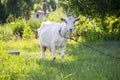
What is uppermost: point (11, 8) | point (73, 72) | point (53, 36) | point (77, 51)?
point (53, 36)

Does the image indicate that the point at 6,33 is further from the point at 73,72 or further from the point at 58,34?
the point at 73,72

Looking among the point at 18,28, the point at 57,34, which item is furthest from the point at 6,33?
the point at 57,34

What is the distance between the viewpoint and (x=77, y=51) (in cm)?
1652

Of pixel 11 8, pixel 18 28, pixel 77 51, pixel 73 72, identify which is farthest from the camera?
pixel 11 8

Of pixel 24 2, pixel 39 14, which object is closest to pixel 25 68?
pixel 24 2

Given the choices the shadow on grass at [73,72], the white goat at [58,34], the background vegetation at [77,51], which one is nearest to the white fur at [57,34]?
the white goat at [58,34]

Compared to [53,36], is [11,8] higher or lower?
lower

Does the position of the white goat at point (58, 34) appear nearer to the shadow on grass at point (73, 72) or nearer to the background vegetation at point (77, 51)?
the background vegetation at point (77, 51)

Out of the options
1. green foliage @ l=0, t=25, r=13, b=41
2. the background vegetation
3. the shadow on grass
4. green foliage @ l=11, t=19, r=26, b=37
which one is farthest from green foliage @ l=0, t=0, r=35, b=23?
the shadow on grass

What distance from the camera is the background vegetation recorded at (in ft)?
30.0

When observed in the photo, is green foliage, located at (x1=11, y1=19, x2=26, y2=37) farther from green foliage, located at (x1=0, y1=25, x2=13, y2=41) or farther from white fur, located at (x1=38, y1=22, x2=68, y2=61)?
white fur, located at (x1=38, y1=22, x2=68, y2=61)

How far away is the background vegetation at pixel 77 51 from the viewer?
9156mm

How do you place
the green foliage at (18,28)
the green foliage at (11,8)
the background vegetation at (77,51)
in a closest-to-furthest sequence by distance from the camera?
the background vegetation at (77,51), the green foliage at (18,28), the green foliage at (11,8)

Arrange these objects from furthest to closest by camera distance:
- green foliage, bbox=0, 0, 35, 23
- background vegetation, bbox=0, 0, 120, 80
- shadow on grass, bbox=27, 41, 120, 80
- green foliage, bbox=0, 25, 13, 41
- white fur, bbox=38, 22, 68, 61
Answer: green foliage, bbox=0, 0, 35, 23 < green foliage, bbox=0, 25, 13, 41 < white fur, bbox=38, 22, 68, 61 < background vegetation, bbox=0, 0, 120, 80 < shadow on grass, bbox=27, 41, 120, 80
